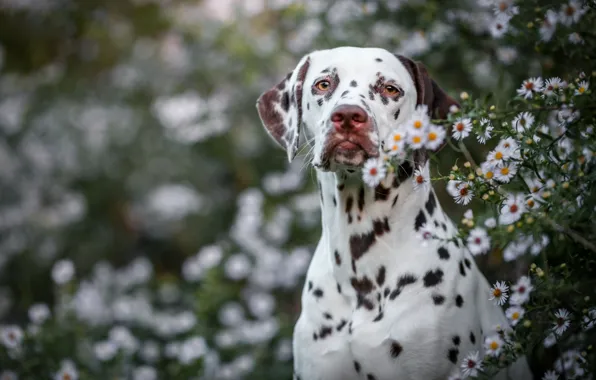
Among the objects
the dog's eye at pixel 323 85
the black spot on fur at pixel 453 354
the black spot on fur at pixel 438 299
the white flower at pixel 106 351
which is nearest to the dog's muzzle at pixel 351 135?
the dog's eye at pixel 323 85

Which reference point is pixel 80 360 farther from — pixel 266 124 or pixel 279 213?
pixel 266 124

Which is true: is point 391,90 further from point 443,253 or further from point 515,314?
point 515,314

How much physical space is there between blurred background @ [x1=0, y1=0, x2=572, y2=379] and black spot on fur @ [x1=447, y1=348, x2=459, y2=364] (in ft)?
5.01

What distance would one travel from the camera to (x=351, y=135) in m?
3.18

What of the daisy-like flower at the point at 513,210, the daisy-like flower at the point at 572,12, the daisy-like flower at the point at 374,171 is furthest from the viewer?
the daisy-like flower at the point at 572,12

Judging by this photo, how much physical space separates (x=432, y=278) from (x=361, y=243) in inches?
14.7

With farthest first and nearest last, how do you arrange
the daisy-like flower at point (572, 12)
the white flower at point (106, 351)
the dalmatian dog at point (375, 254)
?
the white flower at point (106, 351)
the dalmatian dog at point (375, 254)
the daisy-like flower at point (572, 12)

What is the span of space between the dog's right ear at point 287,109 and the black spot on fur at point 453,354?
46.1 inches

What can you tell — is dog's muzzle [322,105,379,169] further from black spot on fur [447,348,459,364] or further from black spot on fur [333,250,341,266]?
black spot on fur [447,348,459,364]

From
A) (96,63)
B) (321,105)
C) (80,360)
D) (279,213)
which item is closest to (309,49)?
(279,213)

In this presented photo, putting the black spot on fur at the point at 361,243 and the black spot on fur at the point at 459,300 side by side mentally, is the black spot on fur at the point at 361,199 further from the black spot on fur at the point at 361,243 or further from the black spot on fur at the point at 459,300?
the black spot on fur at the point at 459,300

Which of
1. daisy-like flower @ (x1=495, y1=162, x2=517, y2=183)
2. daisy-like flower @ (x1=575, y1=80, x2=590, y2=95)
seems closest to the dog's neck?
daisy-like flower @ (x1=495, y1=162, x2=517, y2=183)

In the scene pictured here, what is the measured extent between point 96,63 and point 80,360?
531 cm

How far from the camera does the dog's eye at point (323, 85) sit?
138 inches
